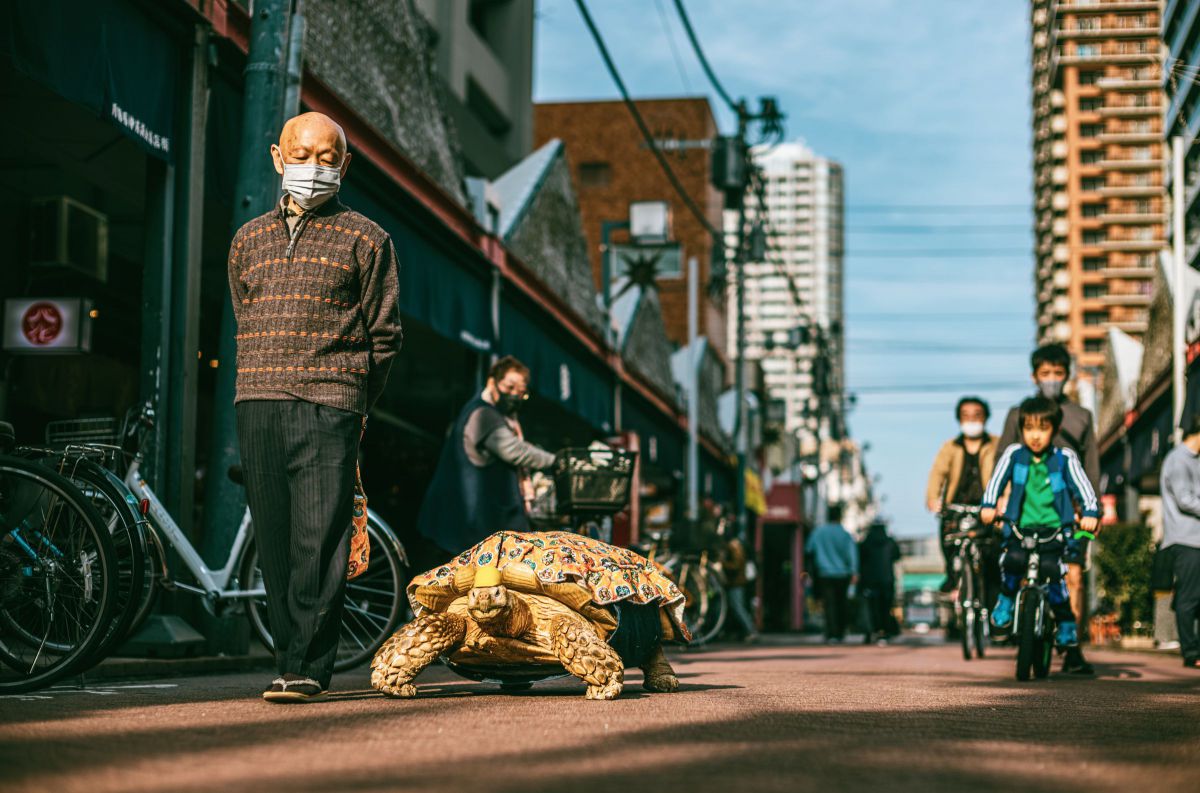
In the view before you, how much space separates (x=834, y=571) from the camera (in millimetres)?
20734

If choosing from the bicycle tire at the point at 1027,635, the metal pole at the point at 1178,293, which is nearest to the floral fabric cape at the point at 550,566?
the bicycle tire at the point at 1027,635

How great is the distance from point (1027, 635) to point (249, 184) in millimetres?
4868

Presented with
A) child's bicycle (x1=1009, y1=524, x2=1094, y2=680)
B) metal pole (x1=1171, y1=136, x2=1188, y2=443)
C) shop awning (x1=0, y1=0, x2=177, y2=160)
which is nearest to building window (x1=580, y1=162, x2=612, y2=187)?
metal pole (x1=1171, y1=136, x2=1188, y2=443)

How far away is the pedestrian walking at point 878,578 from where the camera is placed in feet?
66.6

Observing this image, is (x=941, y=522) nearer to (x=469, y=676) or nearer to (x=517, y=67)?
(x=469, y=676)

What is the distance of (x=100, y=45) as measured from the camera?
8.06m

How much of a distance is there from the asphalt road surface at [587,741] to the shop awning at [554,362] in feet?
33.2

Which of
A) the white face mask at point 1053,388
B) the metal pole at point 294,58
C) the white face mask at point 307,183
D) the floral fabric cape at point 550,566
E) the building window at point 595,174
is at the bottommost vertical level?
the floral fabric cape at point 550,566

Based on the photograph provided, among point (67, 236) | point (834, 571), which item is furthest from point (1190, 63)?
point (67, 236)

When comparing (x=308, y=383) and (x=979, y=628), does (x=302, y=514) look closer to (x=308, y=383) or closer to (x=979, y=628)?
(x=308, y=383)

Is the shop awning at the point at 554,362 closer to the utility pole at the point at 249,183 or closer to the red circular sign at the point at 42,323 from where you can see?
the red circular sign at the point at 42,323

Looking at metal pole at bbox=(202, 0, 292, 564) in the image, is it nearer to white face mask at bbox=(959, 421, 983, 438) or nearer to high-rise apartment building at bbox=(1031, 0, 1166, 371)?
white face mask at bbox=(959, 421, 983, 438)

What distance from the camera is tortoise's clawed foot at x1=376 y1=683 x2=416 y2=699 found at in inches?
213

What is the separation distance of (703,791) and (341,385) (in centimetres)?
244
